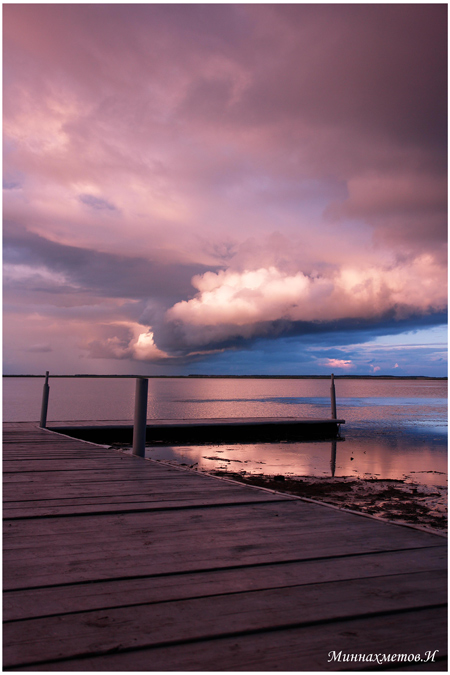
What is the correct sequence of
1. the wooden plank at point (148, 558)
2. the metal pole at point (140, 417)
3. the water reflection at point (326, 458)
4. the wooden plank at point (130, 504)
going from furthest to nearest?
the water reflection at point (326, 458) < the metal pole at point (140, 417) < the wooden plank at point (130, 504) < the wooden plank at point (148, 558)

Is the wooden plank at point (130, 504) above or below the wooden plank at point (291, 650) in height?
below

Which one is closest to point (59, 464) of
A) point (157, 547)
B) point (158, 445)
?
point (157, 547)

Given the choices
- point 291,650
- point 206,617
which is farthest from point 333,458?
point 291,650

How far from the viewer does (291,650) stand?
1.40m

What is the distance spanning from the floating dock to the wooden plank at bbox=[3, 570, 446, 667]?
10532mm

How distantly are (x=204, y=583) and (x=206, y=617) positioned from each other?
1.01 feet

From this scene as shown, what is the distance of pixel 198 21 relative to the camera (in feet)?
30.9

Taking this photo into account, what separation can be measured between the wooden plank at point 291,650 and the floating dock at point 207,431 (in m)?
10.8

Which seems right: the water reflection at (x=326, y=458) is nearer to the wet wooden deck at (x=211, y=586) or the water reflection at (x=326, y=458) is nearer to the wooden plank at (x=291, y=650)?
the wet wooden deck at (x=211, y=586)

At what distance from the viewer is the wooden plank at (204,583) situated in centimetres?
170

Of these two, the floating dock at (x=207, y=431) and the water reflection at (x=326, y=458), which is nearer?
the water reflection at (x=326, y=458)

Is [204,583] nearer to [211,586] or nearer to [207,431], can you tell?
[211,586]

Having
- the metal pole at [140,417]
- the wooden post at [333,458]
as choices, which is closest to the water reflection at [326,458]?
the wooden post at [333,458]

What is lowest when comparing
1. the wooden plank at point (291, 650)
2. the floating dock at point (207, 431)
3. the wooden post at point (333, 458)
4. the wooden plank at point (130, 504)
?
the wooden post at point (333, 458)
